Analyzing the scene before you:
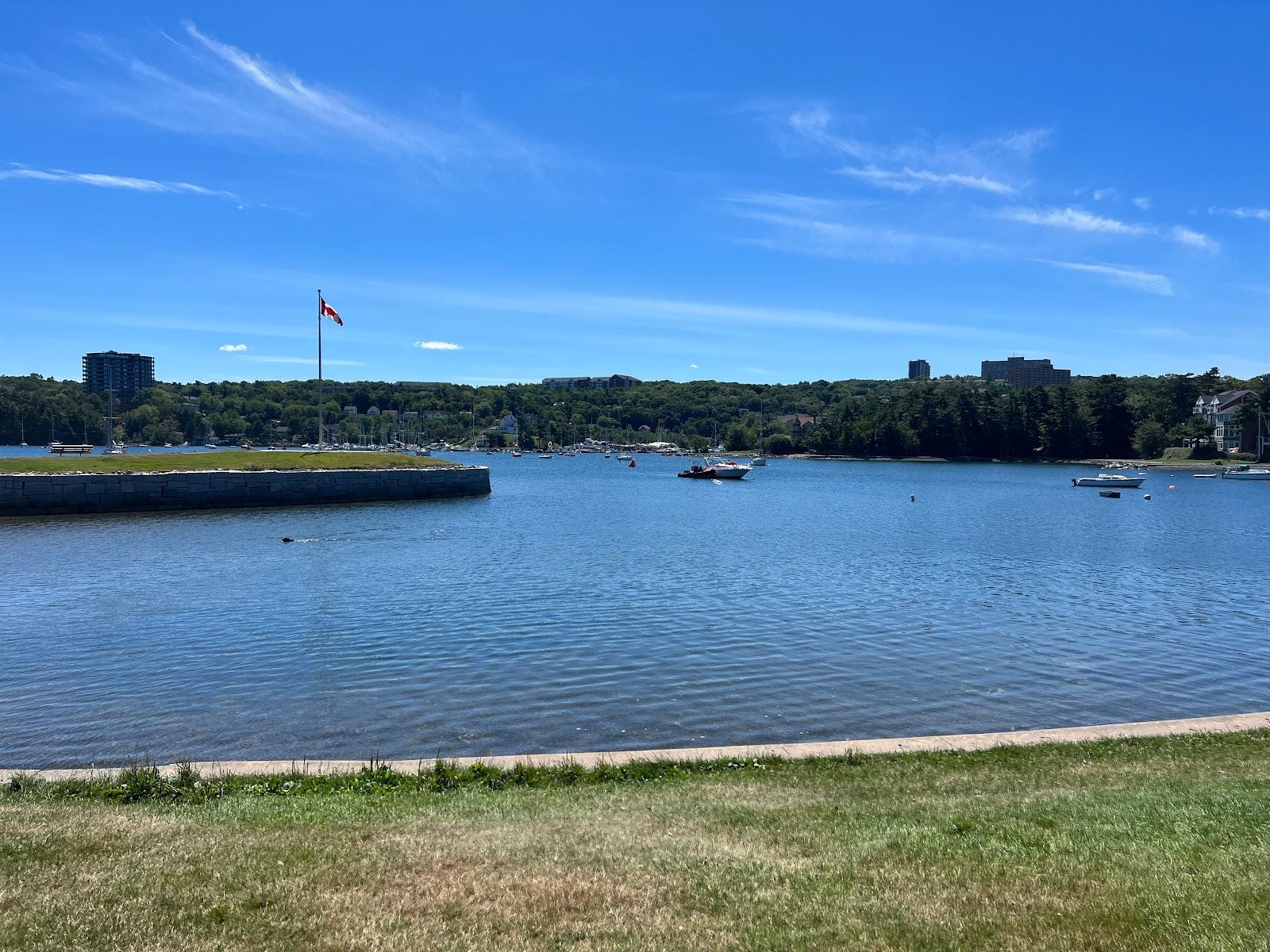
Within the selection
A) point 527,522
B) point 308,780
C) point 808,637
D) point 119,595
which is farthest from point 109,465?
point 308,780

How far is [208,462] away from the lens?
63.6m

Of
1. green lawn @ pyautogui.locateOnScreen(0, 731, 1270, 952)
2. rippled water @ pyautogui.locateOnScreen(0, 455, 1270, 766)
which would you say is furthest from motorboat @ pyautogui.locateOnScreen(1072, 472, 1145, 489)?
green lawn @ pyautogui.locateOnScreen(0, 731, 1270, 952)

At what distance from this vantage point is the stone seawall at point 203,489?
52250mm

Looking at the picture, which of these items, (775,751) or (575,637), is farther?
(575,637)

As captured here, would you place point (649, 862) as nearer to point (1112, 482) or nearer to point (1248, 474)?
point (1112, 482)

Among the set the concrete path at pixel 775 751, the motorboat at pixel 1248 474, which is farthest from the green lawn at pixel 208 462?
the motorboat at pixel 1248 474

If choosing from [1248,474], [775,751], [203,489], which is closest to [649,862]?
[775,751]

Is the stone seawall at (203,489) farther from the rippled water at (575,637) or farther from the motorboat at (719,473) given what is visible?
the motorboat at (719,473)

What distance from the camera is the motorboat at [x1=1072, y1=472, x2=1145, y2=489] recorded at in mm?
111562

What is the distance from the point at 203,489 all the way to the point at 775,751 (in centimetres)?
5416

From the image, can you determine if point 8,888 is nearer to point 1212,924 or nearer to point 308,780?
point 308,780

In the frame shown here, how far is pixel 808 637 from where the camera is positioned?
23125mm

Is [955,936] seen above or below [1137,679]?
above

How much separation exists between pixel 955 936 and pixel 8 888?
6.83 meters
